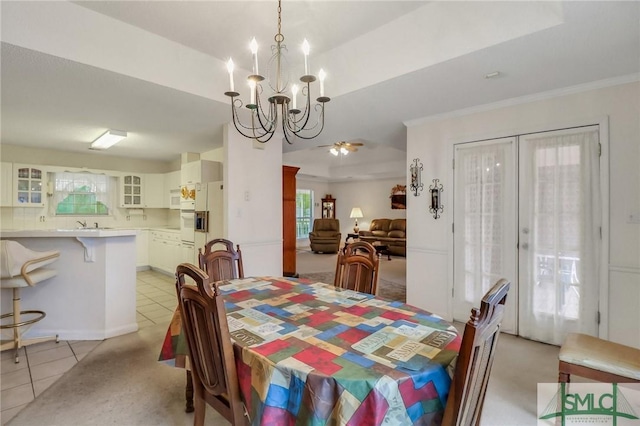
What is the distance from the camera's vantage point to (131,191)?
20.7 feet

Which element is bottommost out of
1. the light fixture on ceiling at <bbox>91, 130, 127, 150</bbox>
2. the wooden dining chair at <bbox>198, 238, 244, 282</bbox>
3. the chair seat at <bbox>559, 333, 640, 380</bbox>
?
the chair seat at <bbox>559, 333, 640, 380</bbox>

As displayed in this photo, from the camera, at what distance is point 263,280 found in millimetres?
2457

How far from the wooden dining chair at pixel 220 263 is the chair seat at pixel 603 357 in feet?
7.76

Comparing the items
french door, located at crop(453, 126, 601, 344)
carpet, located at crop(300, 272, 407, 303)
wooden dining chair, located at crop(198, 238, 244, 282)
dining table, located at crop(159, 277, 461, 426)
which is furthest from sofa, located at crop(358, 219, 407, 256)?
dining table, located at crop(159, 277, 461, 426)

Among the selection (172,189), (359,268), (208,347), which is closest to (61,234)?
(208,347)

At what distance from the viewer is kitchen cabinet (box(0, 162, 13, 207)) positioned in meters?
4.88

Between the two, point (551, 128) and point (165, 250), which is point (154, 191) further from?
point (551, 128)

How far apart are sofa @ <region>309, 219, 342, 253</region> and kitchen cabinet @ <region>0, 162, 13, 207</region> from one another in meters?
6.57

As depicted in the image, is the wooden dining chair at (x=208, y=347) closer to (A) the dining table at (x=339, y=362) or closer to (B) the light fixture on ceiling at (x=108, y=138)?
(A) the dining table at (x=339, y=362)

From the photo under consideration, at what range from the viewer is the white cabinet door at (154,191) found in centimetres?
652

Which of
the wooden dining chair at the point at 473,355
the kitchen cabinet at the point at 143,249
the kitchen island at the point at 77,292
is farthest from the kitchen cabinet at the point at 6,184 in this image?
the wooden dining chair at the point at 473,355

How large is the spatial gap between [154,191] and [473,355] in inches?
273

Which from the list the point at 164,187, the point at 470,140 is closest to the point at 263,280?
the point at 470,140

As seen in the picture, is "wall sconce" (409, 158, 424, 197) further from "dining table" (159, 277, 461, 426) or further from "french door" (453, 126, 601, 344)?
"dining table" (159, 277, 461, 426)
